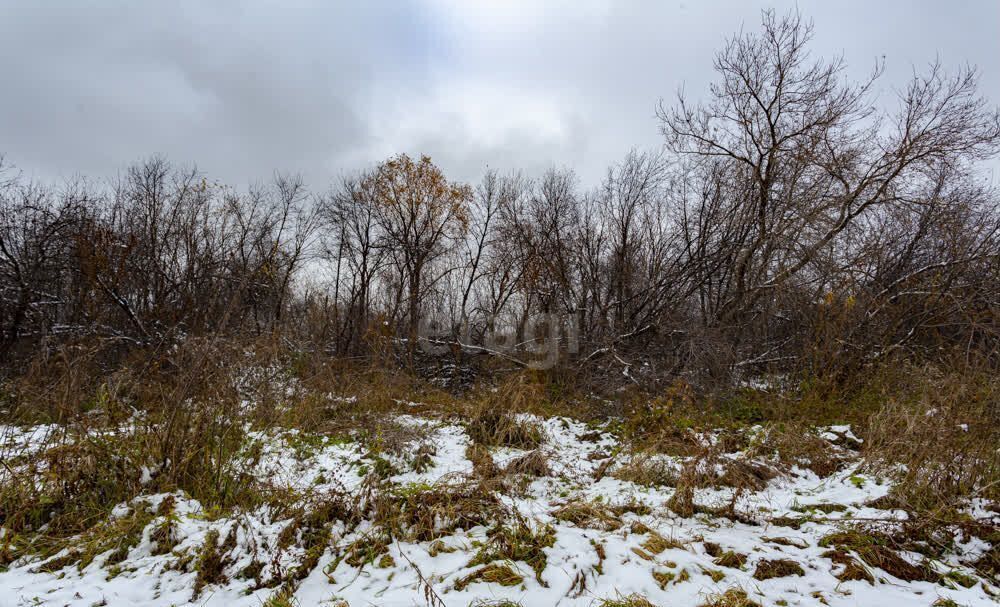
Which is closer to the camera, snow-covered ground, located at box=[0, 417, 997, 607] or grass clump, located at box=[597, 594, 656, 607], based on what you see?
grass clump, located at box=[597, 594, 656, 607]

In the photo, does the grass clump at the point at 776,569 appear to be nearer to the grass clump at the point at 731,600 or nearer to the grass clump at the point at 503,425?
the grass clump at the point at 731,600

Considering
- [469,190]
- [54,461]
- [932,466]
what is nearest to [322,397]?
[54,461]

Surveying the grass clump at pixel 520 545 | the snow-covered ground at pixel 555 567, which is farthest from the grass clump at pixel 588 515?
the grass clump at pixel 520 545

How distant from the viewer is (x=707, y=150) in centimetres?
1087

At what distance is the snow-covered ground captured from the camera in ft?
8.04

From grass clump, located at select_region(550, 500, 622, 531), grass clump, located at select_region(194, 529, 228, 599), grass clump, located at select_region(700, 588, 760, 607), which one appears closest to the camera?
grass clump, located at select_region(700, 588, 760, 607)

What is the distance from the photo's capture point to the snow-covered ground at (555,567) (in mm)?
2449

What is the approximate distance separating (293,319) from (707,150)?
11554 millimetres

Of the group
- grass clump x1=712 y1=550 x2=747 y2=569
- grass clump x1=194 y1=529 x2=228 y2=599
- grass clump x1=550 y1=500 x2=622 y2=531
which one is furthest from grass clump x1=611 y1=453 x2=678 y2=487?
grass clump x1=194 y1=529 x2=228 y2=599

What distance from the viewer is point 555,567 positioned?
2.68m

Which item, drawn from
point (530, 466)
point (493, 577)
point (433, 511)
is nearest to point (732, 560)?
point (493, 577)

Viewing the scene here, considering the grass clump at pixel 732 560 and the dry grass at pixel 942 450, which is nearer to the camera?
the grass clump at pixel 732 560

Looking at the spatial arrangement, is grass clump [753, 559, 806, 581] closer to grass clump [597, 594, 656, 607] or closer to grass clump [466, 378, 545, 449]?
grass clump [597, 594, 656, 607]

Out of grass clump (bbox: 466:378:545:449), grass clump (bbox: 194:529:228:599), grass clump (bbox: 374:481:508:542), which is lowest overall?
grass clump (bbox: 194:529:228:599)
